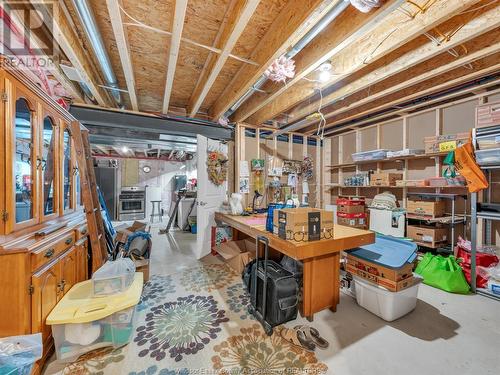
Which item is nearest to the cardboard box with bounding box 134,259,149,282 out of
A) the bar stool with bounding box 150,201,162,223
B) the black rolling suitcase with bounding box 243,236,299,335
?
the black rolling suitcase with bounding box 243,236,299,335

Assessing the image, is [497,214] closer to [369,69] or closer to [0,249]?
[369,69]

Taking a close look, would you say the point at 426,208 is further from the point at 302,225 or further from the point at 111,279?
the point at 111,279

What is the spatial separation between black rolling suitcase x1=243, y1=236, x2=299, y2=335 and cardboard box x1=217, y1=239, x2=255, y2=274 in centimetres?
104

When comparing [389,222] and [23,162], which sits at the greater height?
[23,162]

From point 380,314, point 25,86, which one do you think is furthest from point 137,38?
point 380,314

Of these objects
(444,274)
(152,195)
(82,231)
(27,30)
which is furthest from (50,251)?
(152,195)

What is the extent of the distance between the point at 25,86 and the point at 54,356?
2066 mm

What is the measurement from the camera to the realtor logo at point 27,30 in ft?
4.68

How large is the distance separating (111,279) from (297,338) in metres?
1.68

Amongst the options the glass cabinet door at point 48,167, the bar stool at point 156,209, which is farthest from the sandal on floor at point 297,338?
the bar stool at point 156,209

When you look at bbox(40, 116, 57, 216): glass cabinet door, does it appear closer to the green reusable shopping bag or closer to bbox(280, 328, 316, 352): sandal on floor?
bbox(280, 328, 316, 352): sandal on floor

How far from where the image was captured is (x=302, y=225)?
179 cm

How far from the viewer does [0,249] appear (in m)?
1.24

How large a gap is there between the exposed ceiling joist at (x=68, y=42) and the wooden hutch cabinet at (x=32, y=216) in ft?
1.62
